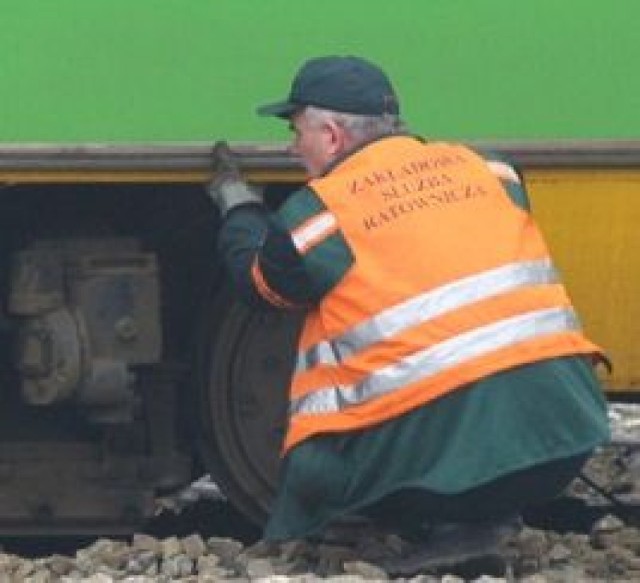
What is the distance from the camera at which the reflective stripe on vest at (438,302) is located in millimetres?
5633

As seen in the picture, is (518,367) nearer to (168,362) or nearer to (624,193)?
(624,193)

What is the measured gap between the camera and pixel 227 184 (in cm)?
610

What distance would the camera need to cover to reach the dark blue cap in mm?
5797

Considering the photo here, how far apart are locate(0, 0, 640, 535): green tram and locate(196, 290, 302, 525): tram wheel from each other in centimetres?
22

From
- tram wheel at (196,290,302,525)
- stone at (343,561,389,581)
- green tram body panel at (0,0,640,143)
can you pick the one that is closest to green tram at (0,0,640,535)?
green tram body panel at (0,0,640,143)

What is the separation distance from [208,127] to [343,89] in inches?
22.9

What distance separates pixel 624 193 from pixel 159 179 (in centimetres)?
128

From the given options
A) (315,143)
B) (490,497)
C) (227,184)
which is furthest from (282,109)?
(490,497)

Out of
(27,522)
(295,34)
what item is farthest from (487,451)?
(27,522)

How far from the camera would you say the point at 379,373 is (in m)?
5.66

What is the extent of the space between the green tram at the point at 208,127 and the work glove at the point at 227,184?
0.04m

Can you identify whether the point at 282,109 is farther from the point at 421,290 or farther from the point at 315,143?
the point at 421,290

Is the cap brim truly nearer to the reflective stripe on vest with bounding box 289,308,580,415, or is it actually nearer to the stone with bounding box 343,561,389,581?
the reflective stripe on vest with bounding box 289,308,580,415

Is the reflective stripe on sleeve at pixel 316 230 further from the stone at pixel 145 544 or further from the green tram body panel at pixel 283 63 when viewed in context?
the stone at pixel 145 544
